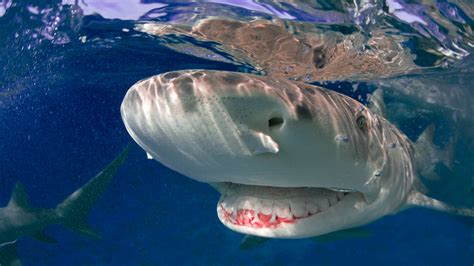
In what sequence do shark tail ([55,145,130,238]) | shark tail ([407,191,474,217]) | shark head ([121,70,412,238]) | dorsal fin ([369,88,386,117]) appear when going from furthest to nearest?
1. dorsal fin ([369,88,386,117])
2. shark tail ([55,145,130,238])
3. shark tail ([407,191,474,217])
4. shark head ([121,70,412,238])

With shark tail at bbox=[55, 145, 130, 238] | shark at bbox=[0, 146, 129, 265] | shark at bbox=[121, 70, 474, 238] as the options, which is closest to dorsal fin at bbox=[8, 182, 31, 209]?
shark at bbox=[0, 146, 129, 265]

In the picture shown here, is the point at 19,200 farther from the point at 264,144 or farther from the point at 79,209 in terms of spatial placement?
the point at 264,144

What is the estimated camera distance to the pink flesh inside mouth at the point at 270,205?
289 centimetres

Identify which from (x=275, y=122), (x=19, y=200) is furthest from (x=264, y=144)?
(x=19, y=200)

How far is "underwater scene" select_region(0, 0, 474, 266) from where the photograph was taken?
7.15ft

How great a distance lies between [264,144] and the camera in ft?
6.55

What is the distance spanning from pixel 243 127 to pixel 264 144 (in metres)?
0.14

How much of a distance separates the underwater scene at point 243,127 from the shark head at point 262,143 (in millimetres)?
11

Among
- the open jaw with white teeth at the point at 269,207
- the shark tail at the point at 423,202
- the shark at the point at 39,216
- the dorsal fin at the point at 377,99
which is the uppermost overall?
the open jaw with white teeth at the point at 269,207

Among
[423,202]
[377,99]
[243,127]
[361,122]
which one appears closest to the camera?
[243,127]

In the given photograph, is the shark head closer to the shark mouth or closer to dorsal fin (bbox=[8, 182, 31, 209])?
the shark mouth

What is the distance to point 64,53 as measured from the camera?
898 cm

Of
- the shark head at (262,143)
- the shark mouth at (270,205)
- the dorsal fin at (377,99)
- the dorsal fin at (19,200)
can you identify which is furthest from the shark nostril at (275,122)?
the dorsal fin at (19,200)

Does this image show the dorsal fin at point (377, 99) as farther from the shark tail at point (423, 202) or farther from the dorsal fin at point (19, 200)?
the dorsal fin at point (19, 200)
